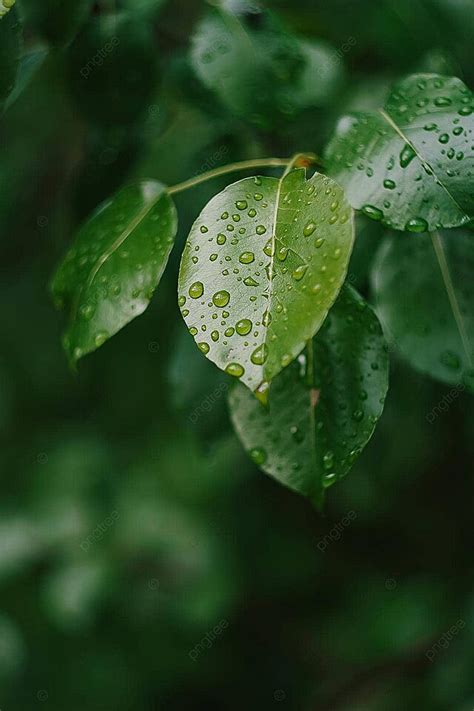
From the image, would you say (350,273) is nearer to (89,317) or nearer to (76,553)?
(89,317)

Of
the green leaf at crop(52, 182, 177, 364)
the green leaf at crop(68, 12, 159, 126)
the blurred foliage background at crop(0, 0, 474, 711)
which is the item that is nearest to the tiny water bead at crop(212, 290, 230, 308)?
the green leaf at crop(52, 182, 177, 364)

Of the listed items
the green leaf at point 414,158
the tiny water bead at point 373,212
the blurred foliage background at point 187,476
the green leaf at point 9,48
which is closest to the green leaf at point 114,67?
the blurred foliage background at point 187,476

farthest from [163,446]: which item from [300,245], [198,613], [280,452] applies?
[300,245]

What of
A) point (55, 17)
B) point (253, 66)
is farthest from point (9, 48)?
point (253, 66)

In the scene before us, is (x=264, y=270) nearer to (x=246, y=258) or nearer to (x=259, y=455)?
(x=246, y=258)

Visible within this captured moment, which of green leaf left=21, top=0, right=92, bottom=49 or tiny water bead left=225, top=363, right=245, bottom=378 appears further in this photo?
green leaf left=21, top=0, right=92, bottom=49

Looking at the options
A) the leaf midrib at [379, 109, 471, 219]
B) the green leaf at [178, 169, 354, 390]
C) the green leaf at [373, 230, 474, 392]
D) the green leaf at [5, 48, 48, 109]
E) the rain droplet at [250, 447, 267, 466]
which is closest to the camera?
the green leaf at [178, 169, 354, 390]

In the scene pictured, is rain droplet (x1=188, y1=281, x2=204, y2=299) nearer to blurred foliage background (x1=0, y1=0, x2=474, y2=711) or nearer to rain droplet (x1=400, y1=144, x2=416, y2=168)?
rain droplet (x1=400, y1=144, x2=416, y2=168)
